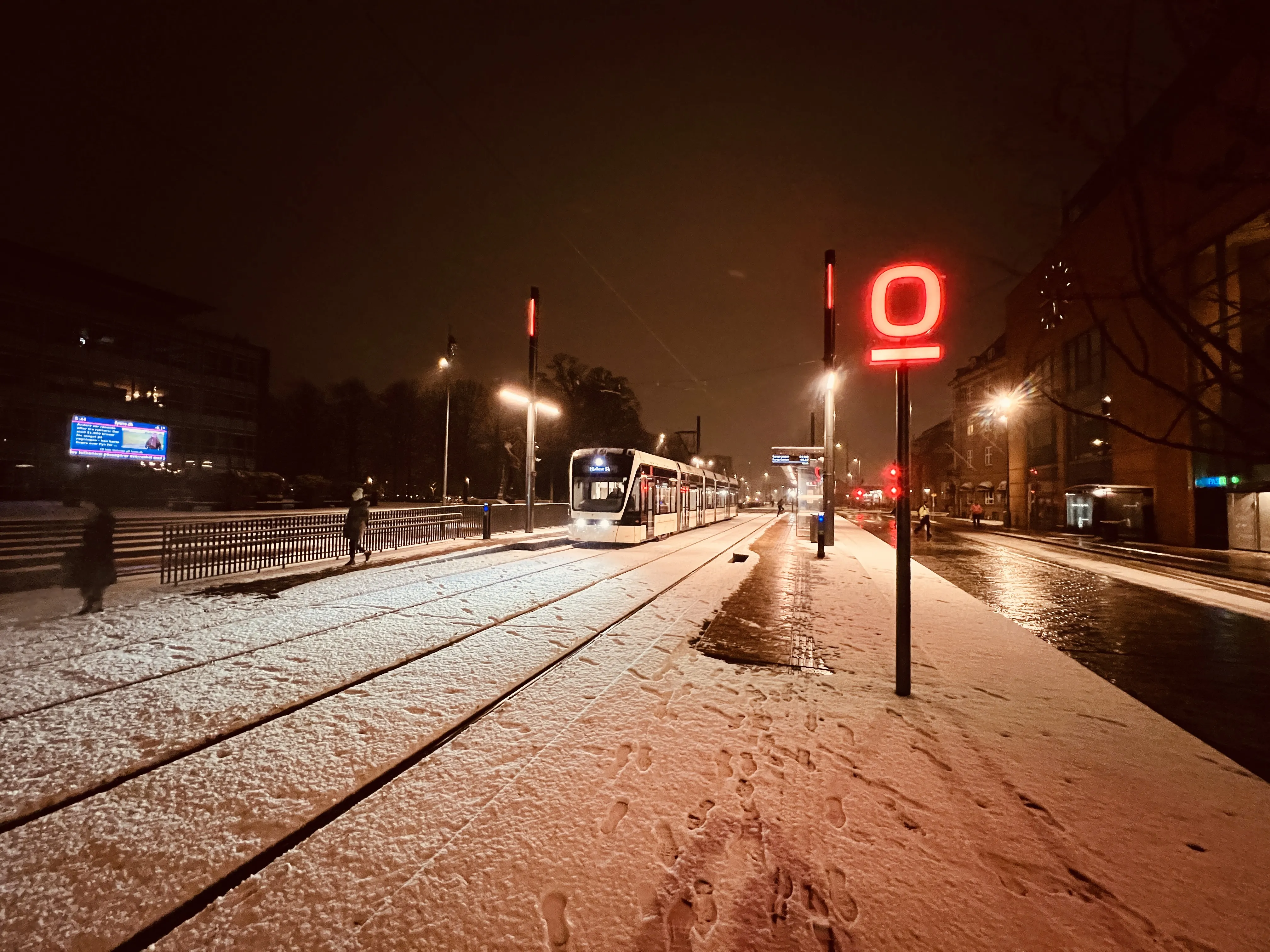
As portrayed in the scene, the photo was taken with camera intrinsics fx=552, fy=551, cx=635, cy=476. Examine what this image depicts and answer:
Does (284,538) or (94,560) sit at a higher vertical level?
(94,560)

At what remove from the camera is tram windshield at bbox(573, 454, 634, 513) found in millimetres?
18875

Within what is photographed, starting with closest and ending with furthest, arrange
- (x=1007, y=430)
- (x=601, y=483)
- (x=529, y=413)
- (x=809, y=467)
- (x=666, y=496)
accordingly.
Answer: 1. (x=601, y=483)
2. (x=529, y=413)
3. (x=666, y=496)
4. (x=809, y=467)
5. (x=1007, y=430)

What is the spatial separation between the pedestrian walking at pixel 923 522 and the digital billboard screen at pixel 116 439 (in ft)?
133

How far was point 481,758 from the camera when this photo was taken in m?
3.83

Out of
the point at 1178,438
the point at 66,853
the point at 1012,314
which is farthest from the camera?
the point at 1012,314

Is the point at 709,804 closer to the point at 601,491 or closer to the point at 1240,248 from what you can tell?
the point at 601,491

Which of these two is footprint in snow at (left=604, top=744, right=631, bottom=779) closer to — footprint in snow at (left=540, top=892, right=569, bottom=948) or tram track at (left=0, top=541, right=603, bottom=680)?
footprint in snow at (left=540, top=892, right=569, bottom=948)

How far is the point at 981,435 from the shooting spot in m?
52.4

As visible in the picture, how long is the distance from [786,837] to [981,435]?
59.3 m

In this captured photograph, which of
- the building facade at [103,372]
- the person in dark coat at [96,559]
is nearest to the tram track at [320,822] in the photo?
the person in dark coat at [96,559]

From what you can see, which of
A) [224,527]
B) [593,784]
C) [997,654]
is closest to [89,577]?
[224,527]

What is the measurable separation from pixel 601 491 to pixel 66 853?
16.5m

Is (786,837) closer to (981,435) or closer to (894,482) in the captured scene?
(894,482)

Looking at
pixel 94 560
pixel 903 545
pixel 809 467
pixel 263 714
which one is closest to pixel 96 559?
pixel 94 560
